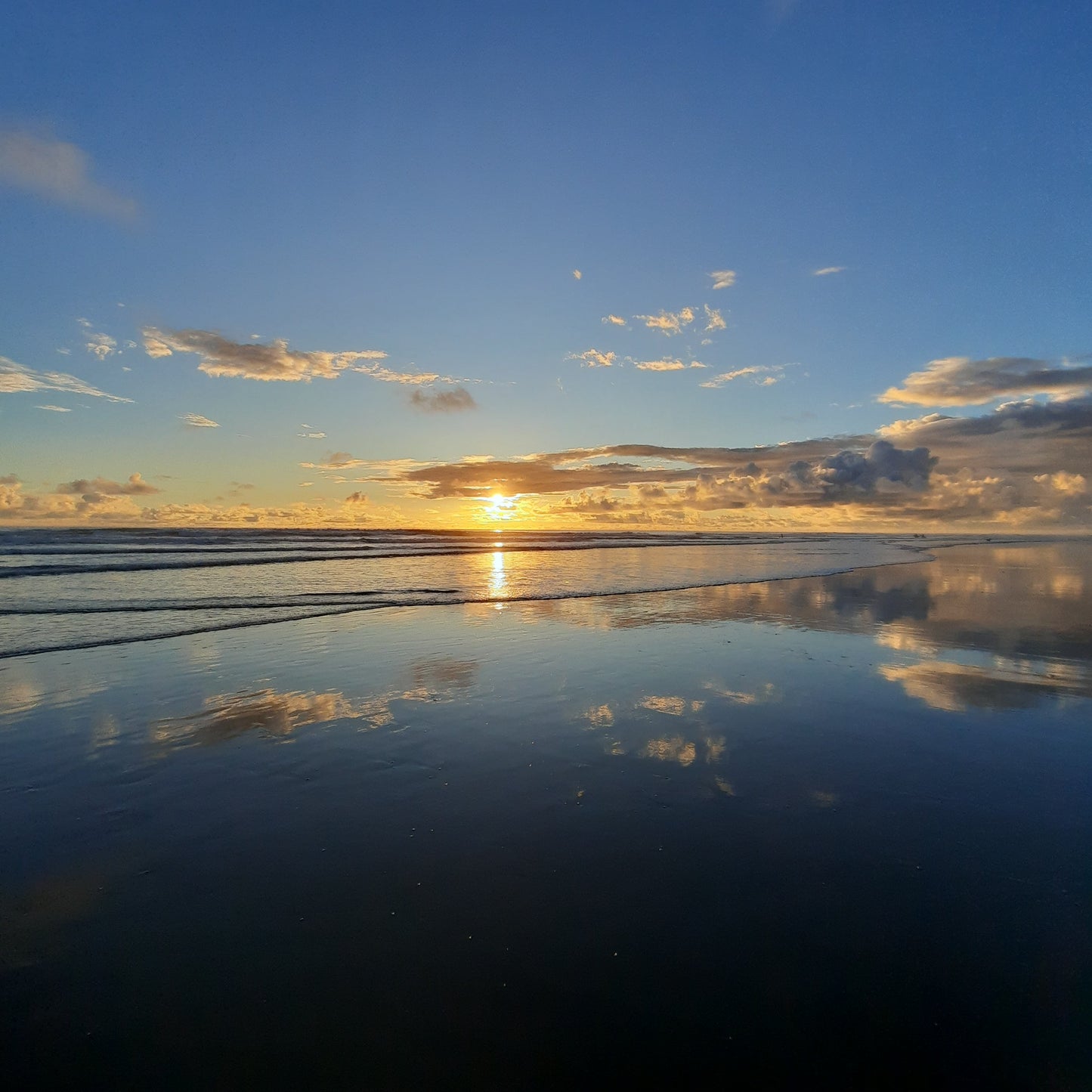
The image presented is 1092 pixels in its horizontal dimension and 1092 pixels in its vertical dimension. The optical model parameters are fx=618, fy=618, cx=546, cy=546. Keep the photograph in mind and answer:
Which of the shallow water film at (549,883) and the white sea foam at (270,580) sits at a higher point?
the shallow water film at (549,883)

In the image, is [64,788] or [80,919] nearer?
[80,919]

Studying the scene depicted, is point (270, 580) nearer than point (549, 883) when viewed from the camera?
No

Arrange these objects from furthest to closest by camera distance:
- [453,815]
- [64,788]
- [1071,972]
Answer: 1. [64,788]
2. [453,815]
3. [1071,972]

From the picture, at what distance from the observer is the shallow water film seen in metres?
3.45

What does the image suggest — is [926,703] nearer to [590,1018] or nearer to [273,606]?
[590,1018]

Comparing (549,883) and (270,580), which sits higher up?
(549,883)

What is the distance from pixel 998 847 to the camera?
213 inches

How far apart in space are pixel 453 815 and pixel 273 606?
687 inches

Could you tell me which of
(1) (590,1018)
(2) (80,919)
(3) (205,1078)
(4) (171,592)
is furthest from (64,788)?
(4) (171,592)

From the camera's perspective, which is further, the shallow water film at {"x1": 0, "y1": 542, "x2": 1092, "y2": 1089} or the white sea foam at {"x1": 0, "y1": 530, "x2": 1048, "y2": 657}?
the white sea foam at {"x1": 0, "y1": 530, "x2": 1048, "y2": 657}

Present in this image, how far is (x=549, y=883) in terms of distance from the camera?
4895 mm

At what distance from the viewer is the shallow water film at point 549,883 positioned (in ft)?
11.3

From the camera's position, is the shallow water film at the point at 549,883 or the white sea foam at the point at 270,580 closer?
the shallow water film at the point at 549,883

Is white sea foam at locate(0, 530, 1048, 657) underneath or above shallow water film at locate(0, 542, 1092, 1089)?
underneath
